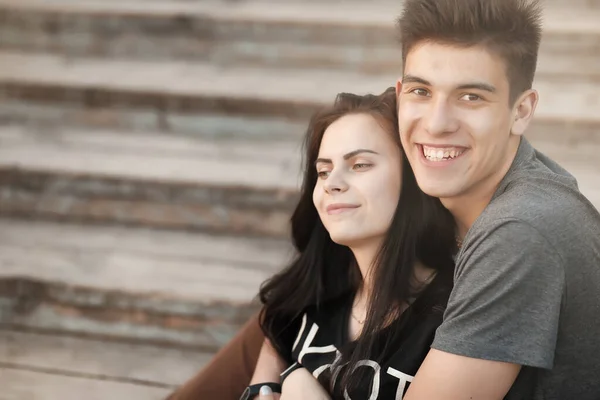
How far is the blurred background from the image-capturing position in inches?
93.9

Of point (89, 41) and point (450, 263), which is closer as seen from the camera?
point (450, 263)

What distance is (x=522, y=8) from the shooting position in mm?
1230

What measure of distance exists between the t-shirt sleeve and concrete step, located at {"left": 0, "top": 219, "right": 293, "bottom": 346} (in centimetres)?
119

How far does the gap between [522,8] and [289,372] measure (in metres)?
0.78

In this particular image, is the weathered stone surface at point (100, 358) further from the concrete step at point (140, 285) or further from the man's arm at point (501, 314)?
the man's arm at point (501, 314)

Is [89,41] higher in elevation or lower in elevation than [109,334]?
higher

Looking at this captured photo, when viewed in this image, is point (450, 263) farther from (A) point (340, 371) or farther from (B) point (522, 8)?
(B) point (522, 8)

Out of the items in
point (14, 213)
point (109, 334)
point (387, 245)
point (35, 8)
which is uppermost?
point (35, 8)

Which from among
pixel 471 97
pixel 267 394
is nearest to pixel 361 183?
pixel 471 97

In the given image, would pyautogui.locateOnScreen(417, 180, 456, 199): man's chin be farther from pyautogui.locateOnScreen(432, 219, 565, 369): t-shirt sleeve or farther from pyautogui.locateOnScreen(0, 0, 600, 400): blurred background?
pyautogui.locateOnScreen(0, 0, 600, 400): blurred background

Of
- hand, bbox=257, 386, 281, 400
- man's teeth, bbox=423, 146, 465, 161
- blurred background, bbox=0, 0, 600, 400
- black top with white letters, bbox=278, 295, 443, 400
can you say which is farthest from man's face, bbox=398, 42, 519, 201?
blurred background, bbox=0, 0, 600, 400

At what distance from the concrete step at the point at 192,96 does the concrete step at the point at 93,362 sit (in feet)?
2.76

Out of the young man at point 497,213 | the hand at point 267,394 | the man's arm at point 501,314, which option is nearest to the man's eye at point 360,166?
the young man at point 497,213

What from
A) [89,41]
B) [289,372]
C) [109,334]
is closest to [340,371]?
[289,372]
